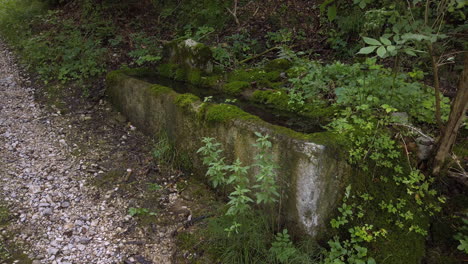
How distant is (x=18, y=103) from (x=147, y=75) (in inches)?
102

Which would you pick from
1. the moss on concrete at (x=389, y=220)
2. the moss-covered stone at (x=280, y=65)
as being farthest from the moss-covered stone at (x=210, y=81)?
the moss on concrete at (x=389, y=220)

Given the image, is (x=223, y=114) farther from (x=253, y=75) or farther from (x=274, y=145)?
(x=253, y=75)

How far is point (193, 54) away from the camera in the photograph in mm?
5566

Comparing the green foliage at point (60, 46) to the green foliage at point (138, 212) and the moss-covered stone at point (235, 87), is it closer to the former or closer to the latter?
the moss-covered stone at point (235, 87)

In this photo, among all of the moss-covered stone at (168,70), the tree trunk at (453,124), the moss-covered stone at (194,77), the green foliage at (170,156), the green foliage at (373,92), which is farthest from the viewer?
the moss-covered stone at (168,70)

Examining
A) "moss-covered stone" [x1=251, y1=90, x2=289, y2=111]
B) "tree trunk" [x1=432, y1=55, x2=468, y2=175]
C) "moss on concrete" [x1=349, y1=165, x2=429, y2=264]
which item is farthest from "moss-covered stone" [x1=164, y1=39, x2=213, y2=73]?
"tree trunk" [x1=432, y1=55, x2=468, y2=175]

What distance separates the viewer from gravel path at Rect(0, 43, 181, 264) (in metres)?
3.28

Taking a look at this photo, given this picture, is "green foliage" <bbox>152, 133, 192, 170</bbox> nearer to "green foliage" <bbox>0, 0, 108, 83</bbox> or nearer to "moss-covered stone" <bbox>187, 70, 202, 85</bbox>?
"moss-covered stone" <bbox>187, 70, 202, 85</bbox>

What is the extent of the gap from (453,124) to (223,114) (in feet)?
7.44

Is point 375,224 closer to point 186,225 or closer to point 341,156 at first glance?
point 341,156

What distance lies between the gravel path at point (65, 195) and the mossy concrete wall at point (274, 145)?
792mm

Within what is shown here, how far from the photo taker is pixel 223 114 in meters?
3.82

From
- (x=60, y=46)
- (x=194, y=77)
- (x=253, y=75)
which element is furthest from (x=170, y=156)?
(x=60, y=46)

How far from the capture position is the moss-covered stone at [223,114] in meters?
3.70
